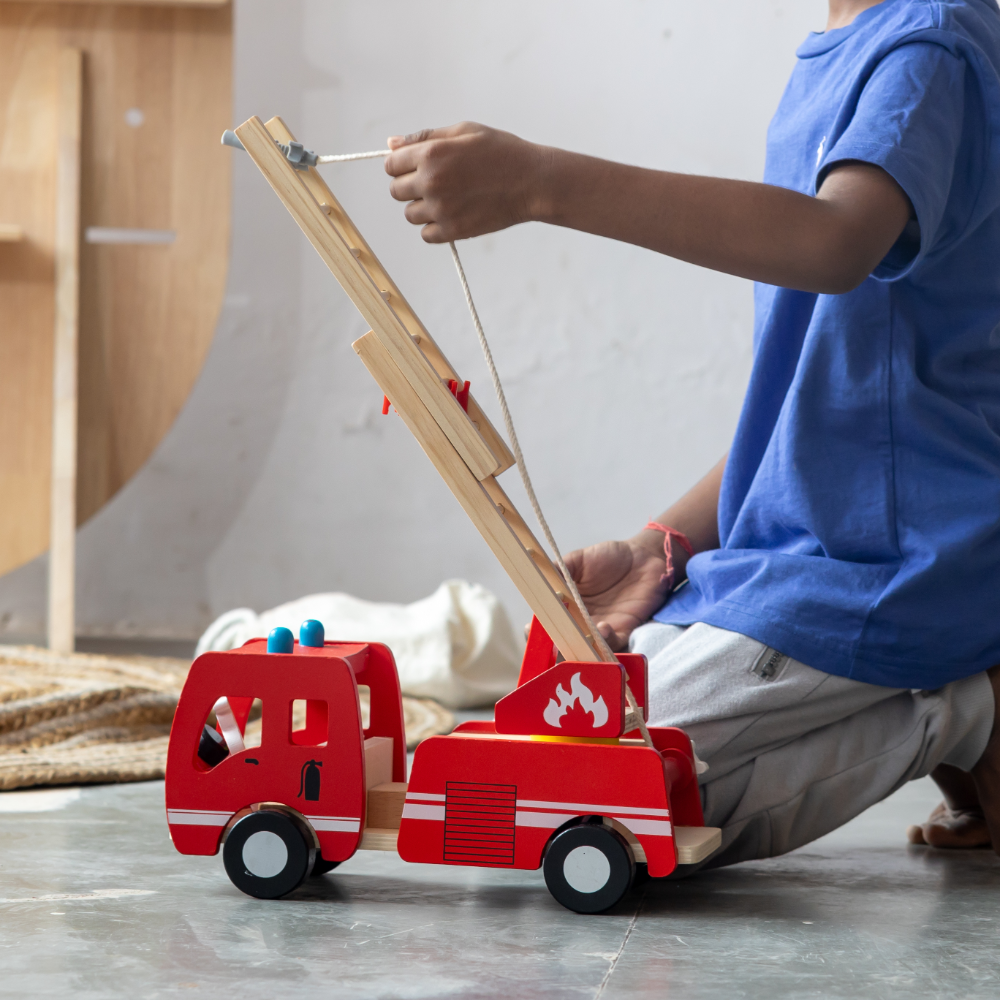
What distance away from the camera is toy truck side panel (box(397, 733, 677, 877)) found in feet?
3.07

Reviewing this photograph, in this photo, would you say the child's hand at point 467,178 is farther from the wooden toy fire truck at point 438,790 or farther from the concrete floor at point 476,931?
the concrete floor at point 476,931

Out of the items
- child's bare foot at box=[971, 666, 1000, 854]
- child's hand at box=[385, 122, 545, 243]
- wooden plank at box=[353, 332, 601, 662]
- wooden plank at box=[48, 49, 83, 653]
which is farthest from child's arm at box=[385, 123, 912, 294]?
wooden plank at box=[48, 49, 83, 653]

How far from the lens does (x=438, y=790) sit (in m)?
0.96

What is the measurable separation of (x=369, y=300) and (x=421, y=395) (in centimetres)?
8

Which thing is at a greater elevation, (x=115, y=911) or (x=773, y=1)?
(x=773, y=1)

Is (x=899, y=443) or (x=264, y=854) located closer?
(x=264, y=854)

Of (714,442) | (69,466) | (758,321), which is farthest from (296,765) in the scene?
(714,442)

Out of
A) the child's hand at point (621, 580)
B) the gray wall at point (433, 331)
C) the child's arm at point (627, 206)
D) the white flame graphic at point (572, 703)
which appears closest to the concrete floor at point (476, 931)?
the white flame graphic at point (572, 703)

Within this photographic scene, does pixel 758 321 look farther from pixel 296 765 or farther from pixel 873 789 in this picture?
pixel 296 765

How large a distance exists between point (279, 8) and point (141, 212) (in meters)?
Answer: 0.65

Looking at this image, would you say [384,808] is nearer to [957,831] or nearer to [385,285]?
[385,285]

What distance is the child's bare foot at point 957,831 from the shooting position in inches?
49.1

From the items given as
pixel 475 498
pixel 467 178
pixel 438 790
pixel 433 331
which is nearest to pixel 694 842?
pixel 438 790

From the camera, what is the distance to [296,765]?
3.20ft
